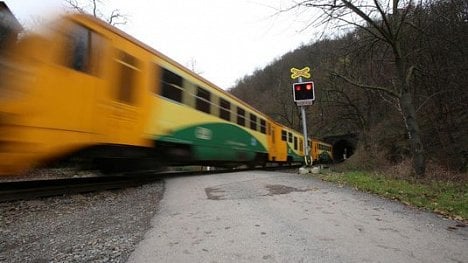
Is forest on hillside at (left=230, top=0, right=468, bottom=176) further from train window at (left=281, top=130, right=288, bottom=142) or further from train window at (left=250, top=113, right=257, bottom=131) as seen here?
train window at (left=281, top=130, right=288, bottom=142)

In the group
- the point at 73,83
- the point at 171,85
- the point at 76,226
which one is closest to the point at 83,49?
the point at 73,83

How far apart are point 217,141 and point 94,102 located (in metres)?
6.26

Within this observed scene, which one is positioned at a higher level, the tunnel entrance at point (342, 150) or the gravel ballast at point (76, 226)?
the tunnel entrance at point (342, 150)

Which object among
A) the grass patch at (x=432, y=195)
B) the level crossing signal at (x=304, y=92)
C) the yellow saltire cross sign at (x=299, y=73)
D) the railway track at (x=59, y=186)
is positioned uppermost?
the yellow saltire cross sign at (x=299, y=73)

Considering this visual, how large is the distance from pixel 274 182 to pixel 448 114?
10974 millimetres

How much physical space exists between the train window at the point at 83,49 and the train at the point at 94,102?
0.02 metres

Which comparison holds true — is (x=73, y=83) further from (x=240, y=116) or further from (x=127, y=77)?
(x=240, y=116)

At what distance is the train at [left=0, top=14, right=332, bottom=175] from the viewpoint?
659cm

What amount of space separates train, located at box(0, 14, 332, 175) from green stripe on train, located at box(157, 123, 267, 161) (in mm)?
62

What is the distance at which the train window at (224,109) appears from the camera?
1408 centimetres

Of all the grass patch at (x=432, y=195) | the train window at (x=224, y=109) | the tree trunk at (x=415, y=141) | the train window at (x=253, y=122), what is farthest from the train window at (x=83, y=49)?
the train window at (x=253, y=122)

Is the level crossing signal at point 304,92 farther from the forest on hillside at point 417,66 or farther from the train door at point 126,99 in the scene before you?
the train door at point 126,99

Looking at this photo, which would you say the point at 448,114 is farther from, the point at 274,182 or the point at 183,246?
the point at 183,246

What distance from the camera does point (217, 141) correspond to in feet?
44.5
